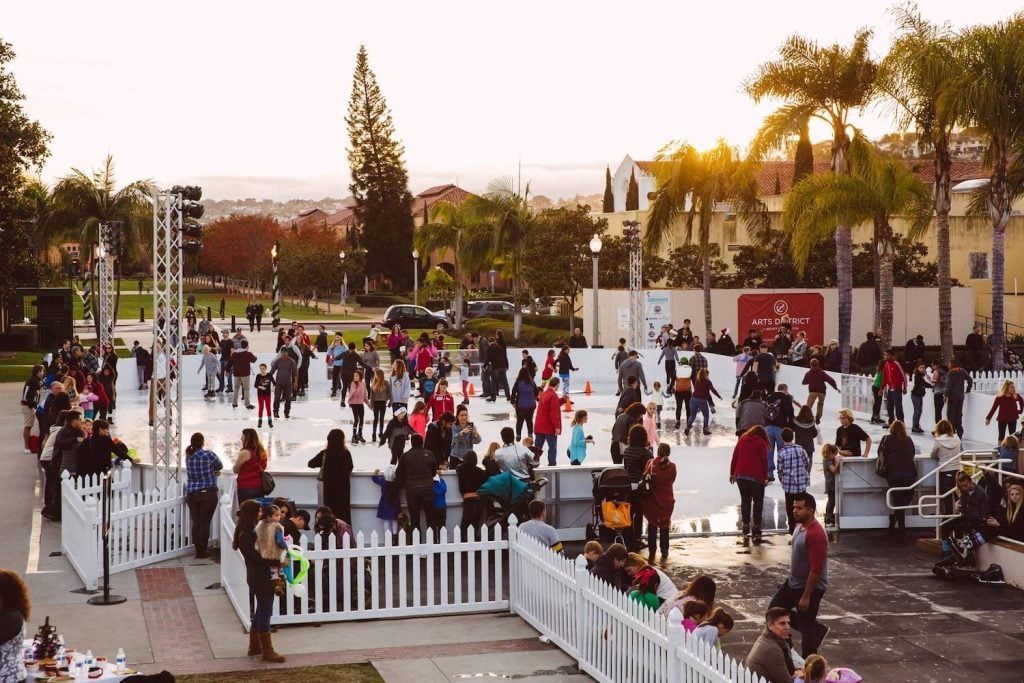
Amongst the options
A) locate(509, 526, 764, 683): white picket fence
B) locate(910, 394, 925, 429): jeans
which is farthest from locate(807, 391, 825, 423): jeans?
locate(509, 526, 764, 683): white picket fence

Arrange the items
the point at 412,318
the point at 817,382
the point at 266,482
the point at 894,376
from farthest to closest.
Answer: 1. the point at 412,318
2. the point at 894,376
3. the point at 817,382
4. the point at 266,482

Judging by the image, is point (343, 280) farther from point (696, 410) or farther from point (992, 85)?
point (696, 410)

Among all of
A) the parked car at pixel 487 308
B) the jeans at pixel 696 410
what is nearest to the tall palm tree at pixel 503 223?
the parked car at pixel 487 308

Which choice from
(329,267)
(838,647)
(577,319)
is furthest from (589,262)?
(838,647)

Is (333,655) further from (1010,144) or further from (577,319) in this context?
(577,319)

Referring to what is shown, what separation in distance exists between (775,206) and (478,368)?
33.0 m

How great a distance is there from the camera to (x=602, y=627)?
959cm

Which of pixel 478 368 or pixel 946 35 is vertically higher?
pixel 946 35

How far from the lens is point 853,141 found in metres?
35.2

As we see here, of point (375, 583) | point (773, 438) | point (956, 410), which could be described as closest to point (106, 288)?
point (773, 438)

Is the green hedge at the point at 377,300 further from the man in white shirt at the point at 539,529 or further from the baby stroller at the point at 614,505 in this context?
the man in white shirt at the point at 539,529

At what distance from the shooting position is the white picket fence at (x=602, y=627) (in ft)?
25.5

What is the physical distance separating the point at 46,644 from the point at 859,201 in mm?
29562

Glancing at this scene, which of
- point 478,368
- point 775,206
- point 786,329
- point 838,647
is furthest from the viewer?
point 775,206
